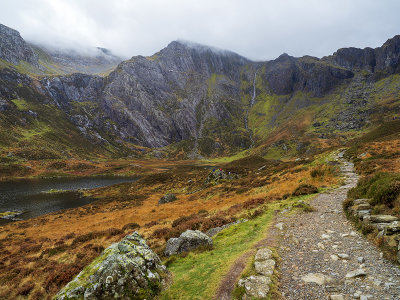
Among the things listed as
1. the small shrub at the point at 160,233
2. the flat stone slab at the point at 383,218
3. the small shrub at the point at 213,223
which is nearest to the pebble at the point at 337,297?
the flat stone slab at the point at 383,218

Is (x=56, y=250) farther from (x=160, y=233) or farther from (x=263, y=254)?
(x=263, y=254)

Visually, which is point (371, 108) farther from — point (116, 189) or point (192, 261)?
point (192, 261)

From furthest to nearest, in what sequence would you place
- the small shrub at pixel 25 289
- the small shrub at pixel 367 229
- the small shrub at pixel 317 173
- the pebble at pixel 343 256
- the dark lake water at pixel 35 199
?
1. the dark lake water at pixel 35 199
2. the small shrub at pixel 317 173
3. the small shrub at pixel 25 289
4. the small shrub at pixel 367 229
5. the pebble at pixel 343 256

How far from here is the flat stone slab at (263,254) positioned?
8820 millimetres

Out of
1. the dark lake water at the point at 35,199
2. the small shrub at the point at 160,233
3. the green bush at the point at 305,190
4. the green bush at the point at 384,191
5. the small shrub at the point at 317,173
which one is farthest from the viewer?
the dark lake water at the point at 35,199

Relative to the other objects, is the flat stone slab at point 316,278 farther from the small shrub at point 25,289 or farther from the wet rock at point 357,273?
the small shrub at point 25,289

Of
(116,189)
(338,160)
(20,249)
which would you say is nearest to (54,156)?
(116,189)

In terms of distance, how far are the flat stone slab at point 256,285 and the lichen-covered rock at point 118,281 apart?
3899mm

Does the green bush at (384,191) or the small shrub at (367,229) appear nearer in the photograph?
the small shrub at (367,229)

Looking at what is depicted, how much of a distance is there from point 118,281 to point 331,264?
27.7ft

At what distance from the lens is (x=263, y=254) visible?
9.12m

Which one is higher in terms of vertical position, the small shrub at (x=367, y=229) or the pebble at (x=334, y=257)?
the small shrub at (x=367, y=229)

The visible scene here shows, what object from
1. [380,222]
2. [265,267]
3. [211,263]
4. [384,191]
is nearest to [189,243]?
[211,263]

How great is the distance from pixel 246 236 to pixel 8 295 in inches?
659
